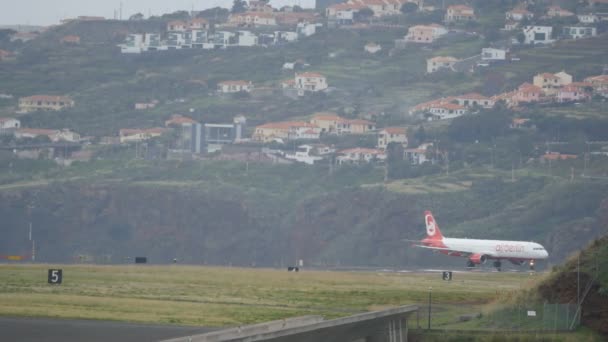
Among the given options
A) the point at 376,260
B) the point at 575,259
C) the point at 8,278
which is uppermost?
the point at 575,259

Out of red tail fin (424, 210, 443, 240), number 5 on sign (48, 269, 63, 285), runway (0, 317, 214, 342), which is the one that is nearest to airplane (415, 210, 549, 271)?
red tail fin (424, 210, 443, 240)

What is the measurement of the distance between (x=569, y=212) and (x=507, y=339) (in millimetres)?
146909

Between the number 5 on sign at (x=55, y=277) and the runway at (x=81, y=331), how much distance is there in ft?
58.1

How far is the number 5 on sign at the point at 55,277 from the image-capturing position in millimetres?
65719

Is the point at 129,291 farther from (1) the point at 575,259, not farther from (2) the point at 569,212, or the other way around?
(2) the point at 569,212

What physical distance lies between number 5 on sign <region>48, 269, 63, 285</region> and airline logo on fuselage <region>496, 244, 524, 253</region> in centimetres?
6417

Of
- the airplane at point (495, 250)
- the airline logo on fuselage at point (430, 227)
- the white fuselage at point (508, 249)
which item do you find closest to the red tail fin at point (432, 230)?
the airline logo on fuselage at point (430, 227)

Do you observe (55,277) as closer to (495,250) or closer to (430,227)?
(495,250)

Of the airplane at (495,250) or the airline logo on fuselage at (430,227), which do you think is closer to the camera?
the airplane at (495,250)

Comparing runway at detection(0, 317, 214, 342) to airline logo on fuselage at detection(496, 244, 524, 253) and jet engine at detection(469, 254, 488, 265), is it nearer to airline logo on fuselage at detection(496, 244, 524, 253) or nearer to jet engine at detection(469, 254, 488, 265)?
airline logo on fuselage at detection(496, 244, 524, 253)

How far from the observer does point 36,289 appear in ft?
203

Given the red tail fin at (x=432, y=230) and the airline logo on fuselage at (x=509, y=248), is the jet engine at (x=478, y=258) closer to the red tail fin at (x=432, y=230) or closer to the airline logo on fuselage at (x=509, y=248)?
the airline logo on fuselage at (x=509, y=248)

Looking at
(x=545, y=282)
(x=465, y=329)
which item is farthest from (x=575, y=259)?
(x=465, y=329)

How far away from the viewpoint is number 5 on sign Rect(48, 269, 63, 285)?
216ft
